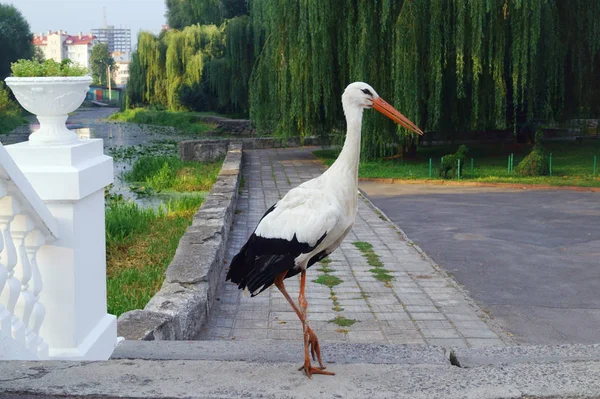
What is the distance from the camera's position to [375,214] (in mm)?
13398

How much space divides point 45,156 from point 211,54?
137 feet

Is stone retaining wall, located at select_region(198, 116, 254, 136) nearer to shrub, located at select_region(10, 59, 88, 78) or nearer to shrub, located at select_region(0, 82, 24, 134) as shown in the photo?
shrub, located at select_region(0, 82, 24, 134)

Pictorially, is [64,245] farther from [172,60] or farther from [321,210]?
[172,60]

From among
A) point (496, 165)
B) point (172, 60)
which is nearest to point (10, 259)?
point (496, 165)

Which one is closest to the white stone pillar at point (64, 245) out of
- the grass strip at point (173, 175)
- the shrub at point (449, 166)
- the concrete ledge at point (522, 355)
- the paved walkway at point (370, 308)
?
the concrete ledge at point (522, 355)

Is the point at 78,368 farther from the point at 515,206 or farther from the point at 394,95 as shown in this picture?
the point at 394,95

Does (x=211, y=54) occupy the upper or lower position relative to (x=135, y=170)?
upper

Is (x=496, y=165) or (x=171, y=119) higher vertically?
(x=171, y=119)

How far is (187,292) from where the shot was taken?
19.6ft

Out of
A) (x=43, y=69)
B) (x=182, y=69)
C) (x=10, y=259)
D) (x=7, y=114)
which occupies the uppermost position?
(x=182, y=69)

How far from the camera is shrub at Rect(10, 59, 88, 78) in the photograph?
153 inches

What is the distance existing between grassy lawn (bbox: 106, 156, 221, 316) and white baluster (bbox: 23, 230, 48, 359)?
2.42 metres

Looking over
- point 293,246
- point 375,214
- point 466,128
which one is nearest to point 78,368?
point 293,246

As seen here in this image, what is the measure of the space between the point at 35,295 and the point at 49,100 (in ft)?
3.18
